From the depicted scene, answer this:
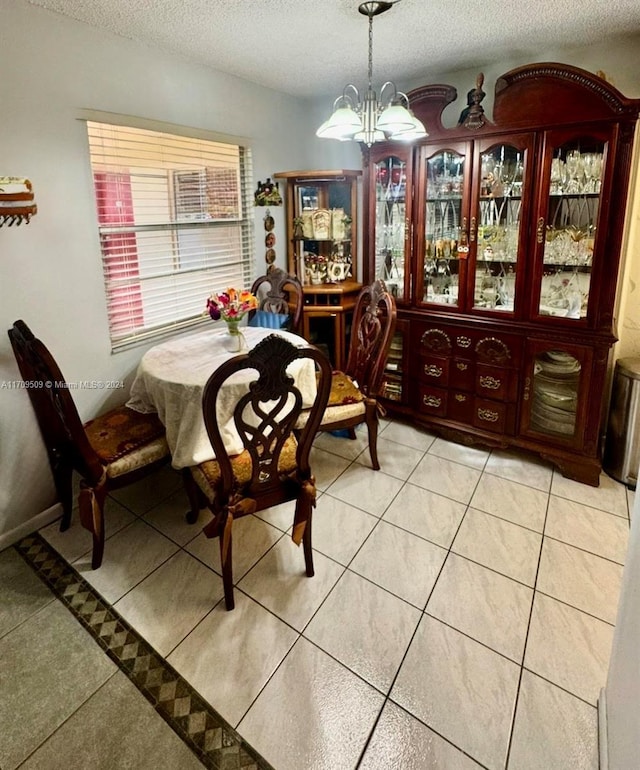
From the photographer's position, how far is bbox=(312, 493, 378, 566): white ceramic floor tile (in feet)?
7.19

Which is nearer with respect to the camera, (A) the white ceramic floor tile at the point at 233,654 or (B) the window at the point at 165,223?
(A) the white ceramic floor tile at the point at 233,654

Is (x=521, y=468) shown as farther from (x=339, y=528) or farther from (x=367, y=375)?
(x=339, y=528)

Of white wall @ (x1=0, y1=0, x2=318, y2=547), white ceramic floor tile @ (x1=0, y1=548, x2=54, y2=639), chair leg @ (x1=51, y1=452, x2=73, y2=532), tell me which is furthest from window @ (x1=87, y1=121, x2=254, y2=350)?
white ceramic floor tile @ (x1=0, y1=548, x2=54, y2=639)

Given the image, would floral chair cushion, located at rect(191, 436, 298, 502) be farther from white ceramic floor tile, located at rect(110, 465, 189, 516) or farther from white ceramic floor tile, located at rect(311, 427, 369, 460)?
white ceramic floor tile, located at rect(311, 427, 369, 460)

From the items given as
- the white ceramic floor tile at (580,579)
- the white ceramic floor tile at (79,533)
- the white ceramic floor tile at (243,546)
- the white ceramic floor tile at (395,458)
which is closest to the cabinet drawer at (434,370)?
the white ceramic floor tile at (395,458)

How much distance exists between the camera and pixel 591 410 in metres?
2.59

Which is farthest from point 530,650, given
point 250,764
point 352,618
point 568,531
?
point 250,764

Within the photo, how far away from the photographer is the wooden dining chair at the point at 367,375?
266 cm

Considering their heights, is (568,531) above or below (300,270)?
below

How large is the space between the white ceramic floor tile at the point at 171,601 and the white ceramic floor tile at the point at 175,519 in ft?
0.57

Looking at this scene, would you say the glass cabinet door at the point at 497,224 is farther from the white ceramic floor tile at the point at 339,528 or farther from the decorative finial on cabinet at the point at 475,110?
the white ceramic floor tile at the point at 339,528

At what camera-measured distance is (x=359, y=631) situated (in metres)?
1.77

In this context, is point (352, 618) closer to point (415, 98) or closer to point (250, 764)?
point (250, 764)

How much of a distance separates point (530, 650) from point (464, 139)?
2619mm
